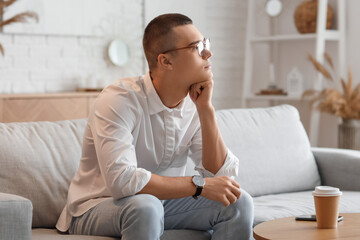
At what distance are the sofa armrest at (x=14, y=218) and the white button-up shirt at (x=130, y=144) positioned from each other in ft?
0.99

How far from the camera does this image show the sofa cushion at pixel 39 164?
2.39 m

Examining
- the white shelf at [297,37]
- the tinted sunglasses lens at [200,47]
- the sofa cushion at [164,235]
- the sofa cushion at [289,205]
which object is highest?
the white shelf at [297,37]

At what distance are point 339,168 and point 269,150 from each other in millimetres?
380

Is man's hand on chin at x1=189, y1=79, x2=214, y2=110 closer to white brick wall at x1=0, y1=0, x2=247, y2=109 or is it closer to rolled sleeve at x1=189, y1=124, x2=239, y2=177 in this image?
rolled sleeve at x1=189, y1=124, x2=239, y2=177

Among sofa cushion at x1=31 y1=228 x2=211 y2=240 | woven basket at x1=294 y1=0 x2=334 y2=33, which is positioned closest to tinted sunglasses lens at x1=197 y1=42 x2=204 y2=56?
sofa cushion at x1=31 y1=228 x2=211 y2=240

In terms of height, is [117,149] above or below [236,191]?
above

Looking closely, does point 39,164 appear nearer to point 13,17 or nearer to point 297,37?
point 13,17

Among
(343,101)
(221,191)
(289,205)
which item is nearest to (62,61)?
(343,101)

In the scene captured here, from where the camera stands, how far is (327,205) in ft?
6.59

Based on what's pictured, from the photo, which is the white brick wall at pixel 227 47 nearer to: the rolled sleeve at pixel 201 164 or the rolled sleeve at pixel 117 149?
the rolled sleeve at pixel 201 164

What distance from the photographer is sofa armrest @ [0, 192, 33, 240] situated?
1.89 meters

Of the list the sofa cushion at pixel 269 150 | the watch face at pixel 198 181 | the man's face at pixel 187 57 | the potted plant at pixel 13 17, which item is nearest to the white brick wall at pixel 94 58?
the potted plant at pixel 13 17

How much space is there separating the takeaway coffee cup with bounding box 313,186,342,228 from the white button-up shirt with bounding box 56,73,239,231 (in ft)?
1.48

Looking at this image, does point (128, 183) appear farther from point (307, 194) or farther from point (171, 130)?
point (307, 194)
